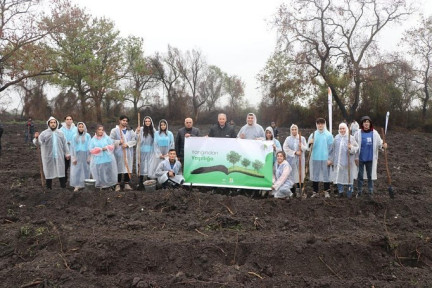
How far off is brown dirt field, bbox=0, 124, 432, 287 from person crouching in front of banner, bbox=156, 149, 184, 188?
2.82 ft

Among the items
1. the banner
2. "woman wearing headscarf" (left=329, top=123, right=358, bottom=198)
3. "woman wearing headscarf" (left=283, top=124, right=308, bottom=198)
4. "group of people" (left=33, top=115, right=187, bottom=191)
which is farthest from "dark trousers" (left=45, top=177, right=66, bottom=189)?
"woman wearing headscarf" (left=329, top=123, right=358, bottom=198)

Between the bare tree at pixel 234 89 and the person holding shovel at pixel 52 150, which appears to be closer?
the person holding shovel at pixel 52 150

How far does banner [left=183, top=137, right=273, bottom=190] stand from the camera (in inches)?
324

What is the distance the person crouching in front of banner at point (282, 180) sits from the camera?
7.86 m

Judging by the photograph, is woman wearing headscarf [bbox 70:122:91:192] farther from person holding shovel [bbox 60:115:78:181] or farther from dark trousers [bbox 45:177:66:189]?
person holding shovel [bbox 60:115:78:181]

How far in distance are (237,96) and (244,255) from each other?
185ft

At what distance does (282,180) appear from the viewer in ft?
25.8

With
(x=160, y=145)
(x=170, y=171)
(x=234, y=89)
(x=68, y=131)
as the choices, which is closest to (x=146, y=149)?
(x=160, y=145)

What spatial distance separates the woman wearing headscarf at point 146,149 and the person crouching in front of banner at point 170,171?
74 cm

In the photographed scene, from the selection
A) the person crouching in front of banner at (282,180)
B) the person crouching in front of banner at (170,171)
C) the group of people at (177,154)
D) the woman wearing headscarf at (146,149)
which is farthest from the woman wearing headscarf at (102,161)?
the person crouching in front of banner at (282,180)

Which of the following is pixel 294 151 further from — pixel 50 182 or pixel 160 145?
pixel 50 182

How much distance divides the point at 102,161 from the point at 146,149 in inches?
41.2

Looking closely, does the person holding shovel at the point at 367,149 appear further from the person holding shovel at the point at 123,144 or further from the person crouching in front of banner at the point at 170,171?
the person holding shovel at the point at 123,144

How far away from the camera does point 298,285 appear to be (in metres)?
4.25
